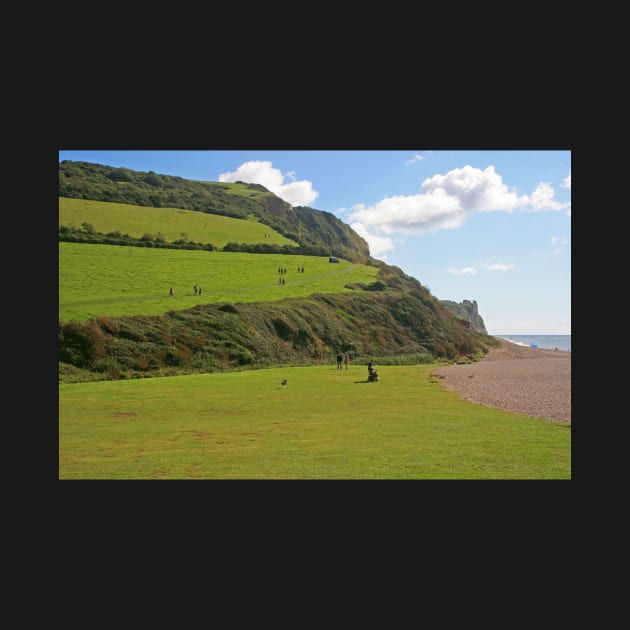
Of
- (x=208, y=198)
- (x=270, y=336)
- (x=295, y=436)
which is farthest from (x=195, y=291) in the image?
(x=208, y=198)

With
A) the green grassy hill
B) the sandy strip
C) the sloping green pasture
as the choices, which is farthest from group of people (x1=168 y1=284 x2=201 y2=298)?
the sandy strip

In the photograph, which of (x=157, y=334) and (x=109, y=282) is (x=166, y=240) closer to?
(x=109, y=282)

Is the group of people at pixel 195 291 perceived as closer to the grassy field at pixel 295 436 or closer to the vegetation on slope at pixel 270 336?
the vegetation on slope at pixel 270 336

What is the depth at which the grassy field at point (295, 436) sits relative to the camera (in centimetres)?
1146

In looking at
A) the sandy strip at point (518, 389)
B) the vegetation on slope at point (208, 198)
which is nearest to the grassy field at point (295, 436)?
the sandy strip at point (518, 389)

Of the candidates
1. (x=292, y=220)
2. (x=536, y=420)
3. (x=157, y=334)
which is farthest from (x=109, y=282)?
(x=292, y=220)

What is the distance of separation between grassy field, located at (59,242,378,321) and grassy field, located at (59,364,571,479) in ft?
42.5

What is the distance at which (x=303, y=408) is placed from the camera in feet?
61.6

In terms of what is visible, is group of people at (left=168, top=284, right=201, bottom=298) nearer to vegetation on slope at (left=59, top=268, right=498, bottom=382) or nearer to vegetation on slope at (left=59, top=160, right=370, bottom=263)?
vegetation on slope at (left=59, top=268, right=498, bottom=382)

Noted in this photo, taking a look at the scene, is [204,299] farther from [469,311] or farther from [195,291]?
Answer: [469,311]

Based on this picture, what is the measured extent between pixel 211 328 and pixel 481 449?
27.0m

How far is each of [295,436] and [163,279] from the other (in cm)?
3192

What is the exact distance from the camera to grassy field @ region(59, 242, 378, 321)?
112ft

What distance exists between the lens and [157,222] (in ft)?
182
